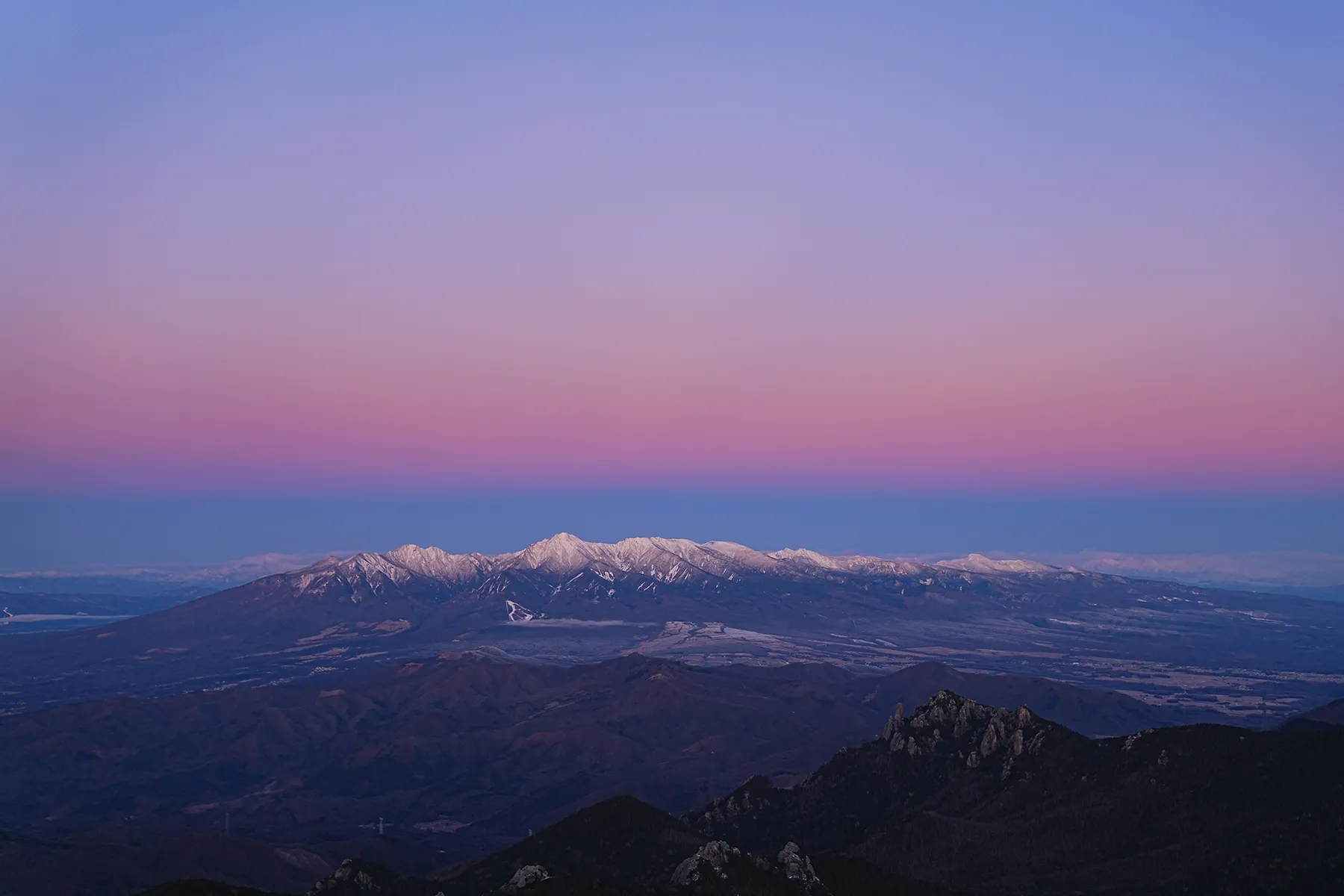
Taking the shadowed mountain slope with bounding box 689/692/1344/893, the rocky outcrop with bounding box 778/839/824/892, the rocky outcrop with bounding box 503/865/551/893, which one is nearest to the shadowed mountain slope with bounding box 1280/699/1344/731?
the shadowed mountain slope with bounding box 689/692/1344/893

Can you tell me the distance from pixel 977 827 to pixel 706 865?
44.1 metres

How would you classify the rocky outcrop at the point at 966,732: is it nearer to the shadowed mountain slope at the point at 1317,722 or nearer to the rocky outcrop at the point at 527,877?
the shadowed mountain slope at the point at 1317,722

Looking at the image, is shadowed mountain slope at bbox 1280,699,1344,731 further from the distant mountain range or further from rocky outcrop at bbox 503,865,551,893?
rocky outcrop at bbox 503,865,551,893

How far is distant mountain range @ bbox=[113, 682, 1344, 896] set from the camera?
9312 centimetres

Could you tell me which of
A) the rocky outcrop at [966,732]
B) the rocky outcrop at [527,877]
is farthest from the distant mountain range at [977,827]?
the rocky outcrop at [966,732]

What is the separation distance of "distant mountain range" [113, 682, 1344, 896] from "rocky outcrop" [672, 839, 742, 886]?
0.14 metres

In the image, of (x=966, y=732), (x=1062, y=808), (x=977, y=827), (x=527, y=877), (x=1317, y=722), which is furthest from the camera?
(x=1317, y=722)

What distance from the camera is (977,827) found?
122500 mm

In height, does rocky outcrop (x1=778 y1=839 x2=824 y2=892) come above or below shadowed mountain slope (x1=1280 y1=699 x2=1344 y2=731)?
below

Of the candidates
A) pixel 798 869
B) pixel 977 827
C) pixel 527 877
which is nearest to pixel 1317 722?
pixel 977 827

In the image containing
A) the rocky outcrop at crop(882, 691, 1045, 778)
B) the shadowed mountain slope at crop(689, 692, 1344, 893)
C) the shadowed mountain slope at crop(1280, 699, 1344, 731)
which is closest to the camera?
the shadowed mountain slope at crop(689, 692, 1344, 893)

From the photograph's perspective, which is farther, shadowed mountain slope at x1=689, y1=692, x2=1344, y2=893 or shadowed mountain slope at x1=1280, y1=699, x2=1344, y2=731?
shadowed mountain slope at x1=1280, y1=699, x2=1344, y2=731

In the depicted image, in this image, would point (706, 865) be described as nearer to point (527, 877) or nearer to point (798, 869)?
point (798, 869)

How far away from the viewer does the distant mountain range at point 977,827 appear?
93125 millimetres
